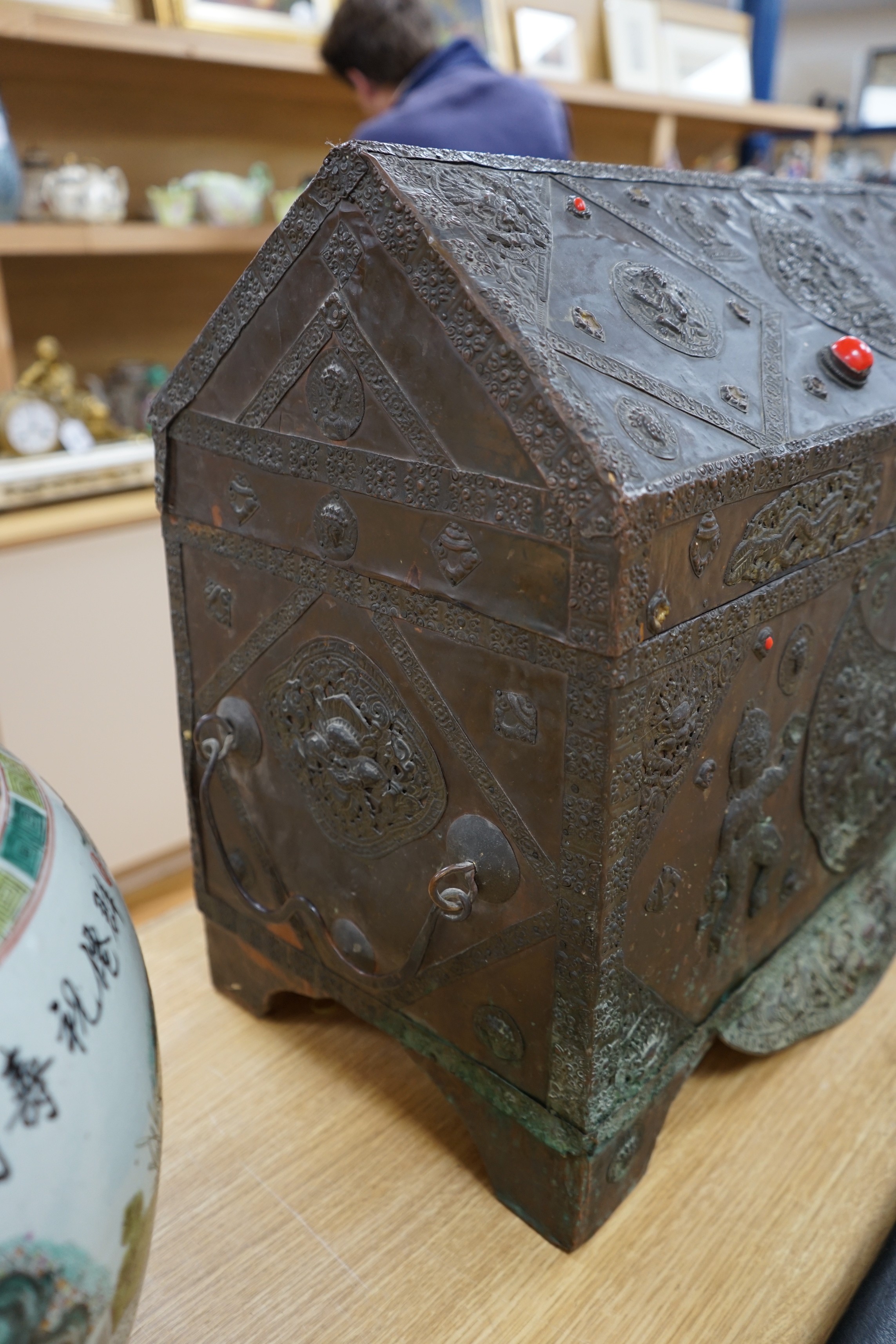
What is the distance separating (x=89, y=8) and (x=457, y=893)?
1680mm

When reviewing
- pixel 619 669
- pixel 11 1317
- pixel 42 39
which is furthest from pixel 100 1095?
pixel 42 39

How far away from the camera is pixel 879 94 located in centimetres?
368

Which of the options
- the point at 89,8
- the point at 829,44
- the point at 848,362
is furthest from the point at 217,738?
the point at 829,44

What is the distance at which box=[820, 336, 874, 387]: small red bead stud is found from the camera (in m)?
0.88

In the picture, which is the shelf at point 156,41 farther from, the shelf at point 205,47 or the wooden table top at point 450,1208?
the wooden table top at point 450,1208

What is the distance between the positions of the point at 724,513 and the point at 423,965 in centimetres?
45

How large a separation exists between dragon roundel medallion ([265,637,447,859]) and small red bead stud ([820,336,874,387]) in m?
0.47

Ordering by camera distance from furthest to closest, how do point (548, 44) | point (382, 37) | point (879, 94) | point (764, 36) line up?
point (879, 94), point (764, 36), point (548, 44), point (382, 37)

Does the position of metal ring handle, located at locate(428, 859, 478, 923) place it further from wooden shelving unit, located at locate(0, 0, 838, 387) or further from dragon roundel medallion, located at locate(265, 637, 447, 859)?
wooden shelving unit, located at locate(0, 0, 838, 387)

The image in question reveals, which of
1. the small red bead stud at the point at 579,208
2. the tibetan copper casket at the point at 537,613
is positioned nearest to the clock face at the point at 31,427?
the tibetan copper casket at the point at 537,613

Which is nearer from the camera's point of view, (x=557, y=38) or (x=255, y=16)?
(x=255, y=16)

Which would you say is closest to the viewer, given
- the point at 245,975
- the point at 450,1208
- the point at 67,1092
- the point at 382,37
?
the point at 67,1092

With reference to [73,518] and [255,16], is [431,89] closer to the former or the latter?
[255,16]

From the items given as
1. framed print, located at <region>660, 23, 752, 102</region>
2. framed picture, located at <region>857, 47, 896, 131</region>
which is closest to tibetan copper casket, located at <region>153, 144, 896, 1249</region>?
framed print, located at <region>660, 23, 752, 102</region>
